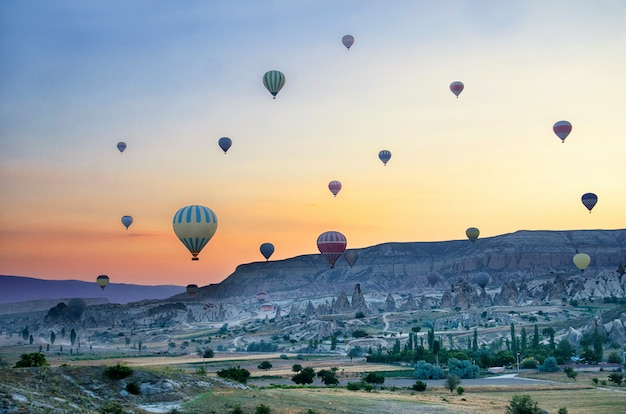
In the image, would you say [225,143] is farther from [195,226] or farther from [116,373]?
[116,373]

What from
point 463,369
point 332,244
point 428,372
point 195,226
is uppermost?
point 332,244

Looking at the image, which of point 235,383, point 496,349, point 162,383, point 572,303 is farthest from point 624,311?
point 162,383

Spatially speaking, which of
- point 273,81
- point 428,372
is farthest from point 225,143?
point 428,372

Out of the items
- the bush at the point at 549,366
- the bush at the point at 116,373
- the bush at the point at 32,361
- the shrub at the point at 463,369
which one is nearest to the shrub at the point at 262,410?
the bush at the point at 116,373

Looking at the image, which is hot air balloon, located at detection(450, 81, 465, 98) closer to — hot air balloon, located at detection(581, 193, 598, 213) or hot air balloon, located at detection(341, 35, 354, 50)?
hot air balloon, located at detection(341, 35, 354, 50)

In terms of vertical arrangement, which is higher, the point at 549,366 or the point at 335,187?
the point at 335,187

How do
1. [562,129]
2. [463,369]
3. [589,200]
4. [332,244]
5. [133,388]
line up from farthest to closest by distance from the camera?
1. [589,200]
2. [332,244]
3. [562,129]
4. [463,369]
5. [133,388]

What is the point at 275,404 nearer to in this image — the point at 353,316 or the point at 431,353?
the point at 431,353
